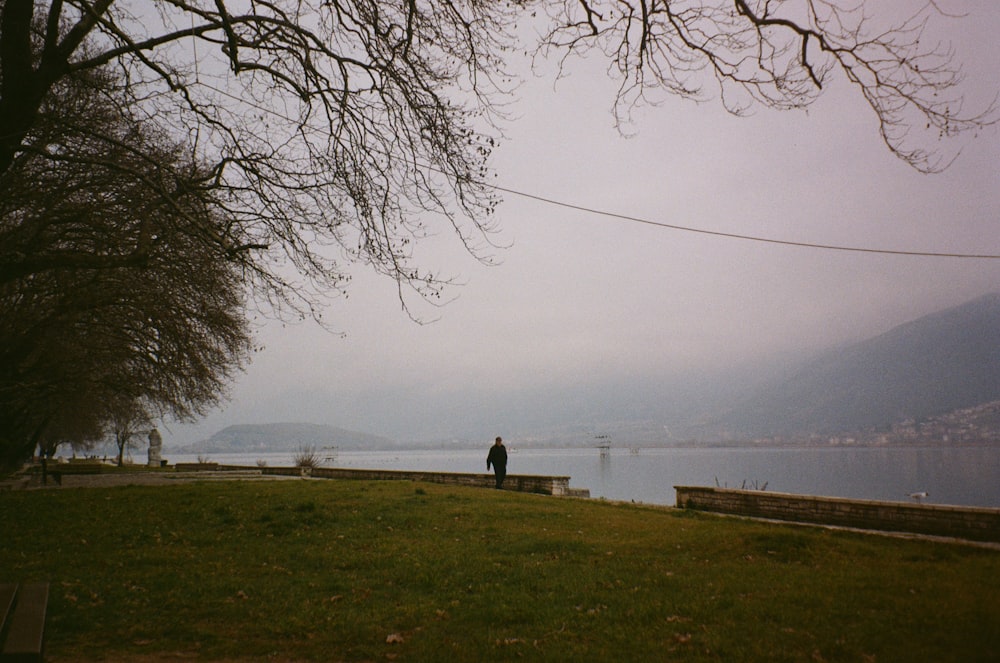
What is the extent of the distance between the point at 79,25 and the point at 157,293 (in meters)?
4.43

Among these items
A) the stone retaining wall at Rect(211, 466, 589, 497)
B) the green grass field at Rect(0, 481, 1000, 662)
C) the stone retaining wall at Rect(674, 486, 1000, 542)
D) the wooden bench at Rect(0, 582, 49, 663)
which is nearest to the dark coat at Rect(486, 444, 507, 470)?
the stone retaining wall at Rect(211, 466, 589, 497)

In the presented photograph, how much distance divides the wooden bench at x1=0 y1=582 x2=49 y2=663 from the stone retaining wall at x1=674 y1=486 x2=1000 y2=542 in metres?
12.0

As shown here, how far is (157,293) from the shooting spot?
997 centimetres

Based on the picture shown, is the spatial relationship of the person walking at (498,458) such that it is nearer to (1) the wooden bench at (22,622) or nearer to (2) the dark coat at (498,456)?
(2) the dark coat at (498,456)

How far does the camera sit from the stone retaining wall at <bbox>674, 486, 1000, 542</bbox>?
32.3ft

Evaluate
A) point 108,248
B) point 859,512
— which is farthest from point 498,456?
point 108,248

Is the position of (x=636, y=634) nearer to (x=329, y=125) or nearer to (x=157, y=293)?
(x=329, y=125)

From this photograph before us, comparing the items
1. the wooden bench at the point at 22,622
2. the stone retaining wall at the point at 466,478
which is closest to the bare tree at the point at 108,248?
the wooden bench at the point at 22,622

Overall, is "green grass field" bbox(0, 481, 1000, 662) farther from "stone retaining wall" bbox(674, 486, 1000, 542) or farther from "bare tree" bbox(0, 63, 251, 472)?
"bare tree" bbox(0, 63, 251, 472)

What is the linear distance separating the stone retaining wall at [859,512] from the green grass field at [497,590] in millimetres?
1733

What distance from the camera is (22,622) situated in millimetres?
3486

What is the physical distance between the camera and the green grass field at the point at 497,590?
4.81 metres

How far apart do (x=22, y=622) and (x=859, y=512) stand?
1243 cm

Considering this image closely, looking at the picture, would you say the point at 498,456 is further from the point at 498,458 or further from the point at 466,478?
the point at 466,478
